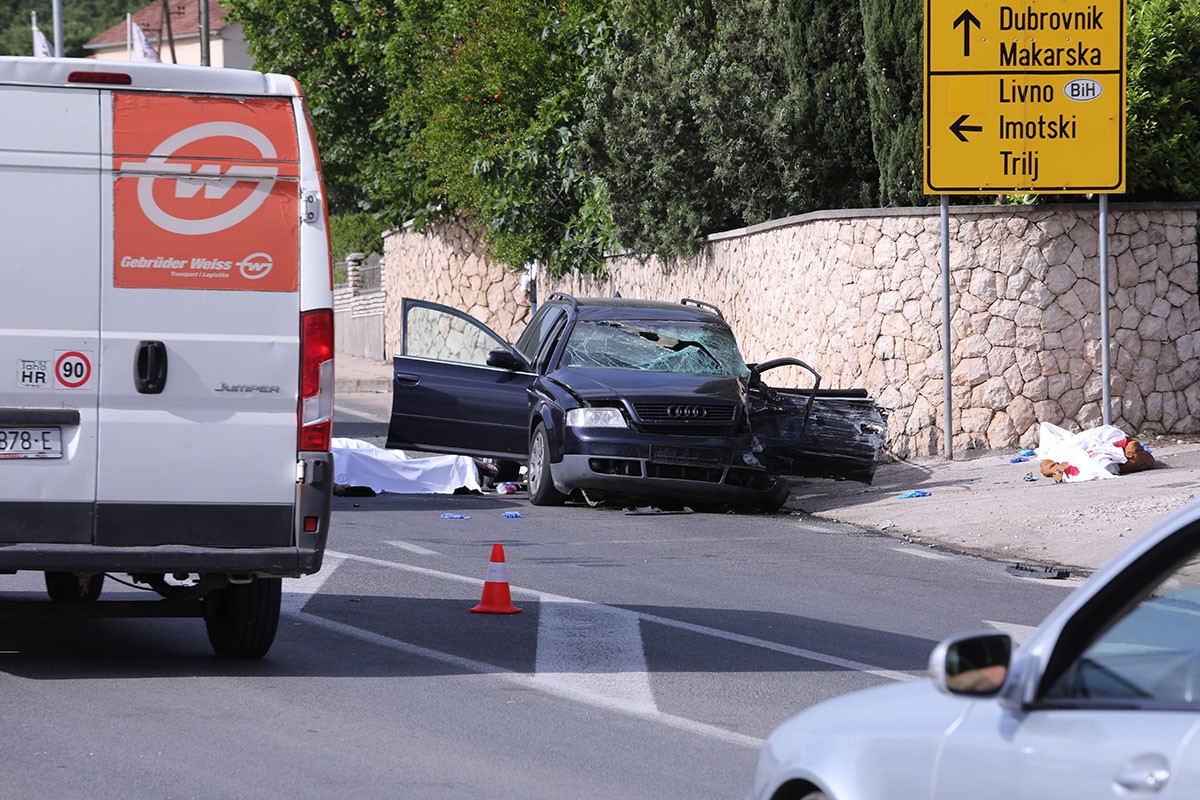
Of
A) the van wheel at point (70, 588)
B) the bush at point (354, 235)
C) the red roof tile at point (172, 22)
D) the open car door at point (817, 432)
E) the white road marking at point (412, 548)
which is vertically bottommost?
the white road marking at point (412, 548)

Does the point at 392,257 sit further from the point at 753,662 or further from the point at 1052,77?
the point at 753,662

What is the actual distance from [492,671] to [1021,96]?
10.9 metres

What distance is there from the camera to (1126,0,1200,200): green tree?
17.2 metres

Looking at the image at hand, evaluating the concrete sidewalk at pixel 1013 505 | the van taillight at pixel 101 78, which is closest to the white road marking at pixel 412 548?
the concrete sidewalk at pixel 1013 505

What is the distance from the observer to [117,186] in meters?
7.35

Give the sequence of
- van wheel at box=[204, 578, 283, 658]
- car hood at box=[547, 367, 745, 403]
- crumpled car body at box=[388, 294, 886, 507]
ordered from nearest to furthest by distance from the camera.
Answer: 1. van wheel at box=[204, 578, 283, 658]
2. crumpled car body at box=[388, 294, 886, 507]
3. car hood at box=[547, 367, 745, 403]

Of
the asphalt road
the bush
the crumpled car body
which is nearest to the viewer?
the asphalt road

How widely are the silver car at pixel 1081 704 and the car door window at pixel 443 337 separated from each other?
1279 cm

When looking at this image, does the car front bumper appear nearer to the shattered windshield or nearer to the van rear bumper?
the shattered windshield

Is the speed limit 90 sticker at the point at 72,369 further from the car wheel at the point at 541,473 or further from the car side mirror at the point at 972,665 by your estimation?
the car wheel at the point at 541,473

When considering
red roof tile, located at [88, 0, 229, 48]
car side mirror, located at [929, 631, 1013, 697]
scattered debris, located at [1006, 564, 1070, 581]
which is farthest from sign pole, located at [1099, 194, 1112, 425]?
red roof tile, located at [88, 0, 229, 48]

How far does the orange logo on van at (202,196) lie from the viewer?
7367 mm

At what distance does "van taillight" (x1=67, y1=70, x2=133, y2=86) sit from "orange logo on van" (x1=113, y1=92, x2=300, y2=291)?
0.06 meters

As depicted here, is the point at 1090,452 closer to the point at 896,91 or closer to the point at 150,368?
the point at 896,91
